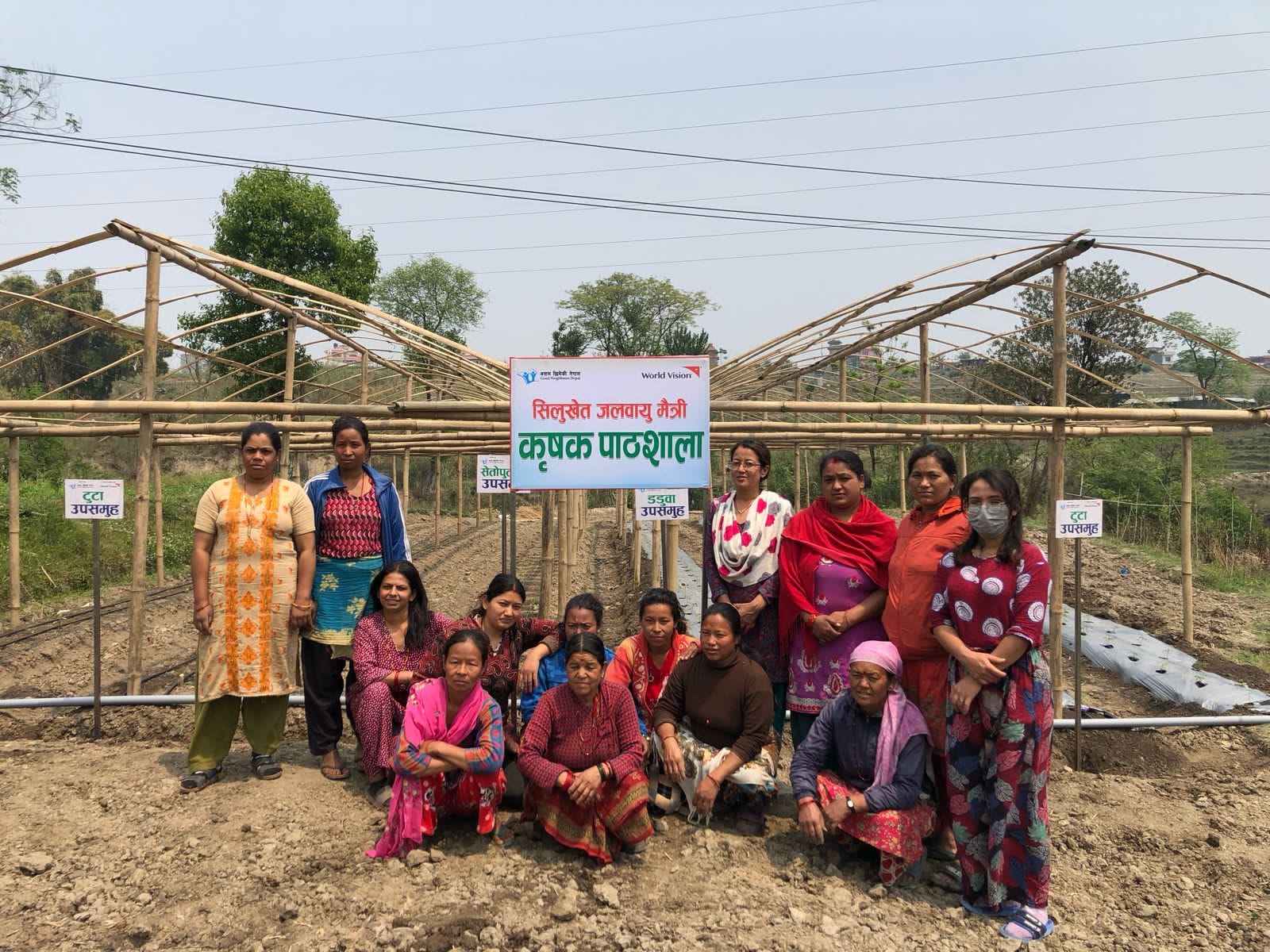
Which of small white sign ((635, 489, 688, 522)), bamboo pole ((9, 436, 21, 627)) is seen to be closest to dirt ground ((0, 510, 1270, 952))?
small white sign ((635, 489, 688, 522))

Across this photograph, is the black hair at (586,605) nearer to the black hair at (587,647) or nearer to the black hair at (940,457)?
the black hair at (587,647)

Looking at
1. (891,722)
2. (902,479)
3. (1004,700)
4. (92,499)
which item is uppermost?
(902,479)

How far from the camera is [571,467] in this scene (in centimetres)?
409

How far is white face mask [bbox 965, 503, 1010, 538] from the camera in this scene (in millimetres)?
2881

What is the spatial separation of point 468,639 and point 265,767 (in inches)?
56.3

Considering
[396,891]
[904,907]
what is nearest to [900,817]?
[904,907]

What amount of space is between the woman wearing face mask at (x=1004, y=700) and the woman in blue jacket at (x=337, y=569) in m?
2.56

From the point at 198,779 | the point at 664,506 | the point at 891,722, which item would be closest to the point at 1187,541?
the point at 664,506

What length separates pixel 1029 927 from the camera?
111 inches

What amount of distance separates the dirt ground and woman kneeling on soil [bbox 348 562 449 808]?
24cm

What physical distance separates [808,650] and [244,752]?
2929mm

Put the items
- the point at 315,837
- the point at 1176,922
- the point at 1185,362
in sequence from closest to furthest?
the point at 1176,922, the point at 315,837, the point at 1185,362

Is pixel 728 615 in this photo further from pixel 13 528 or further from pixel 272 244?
pixel 272 244

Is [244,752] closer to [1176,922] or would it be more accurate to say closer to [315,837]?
[315,837]
